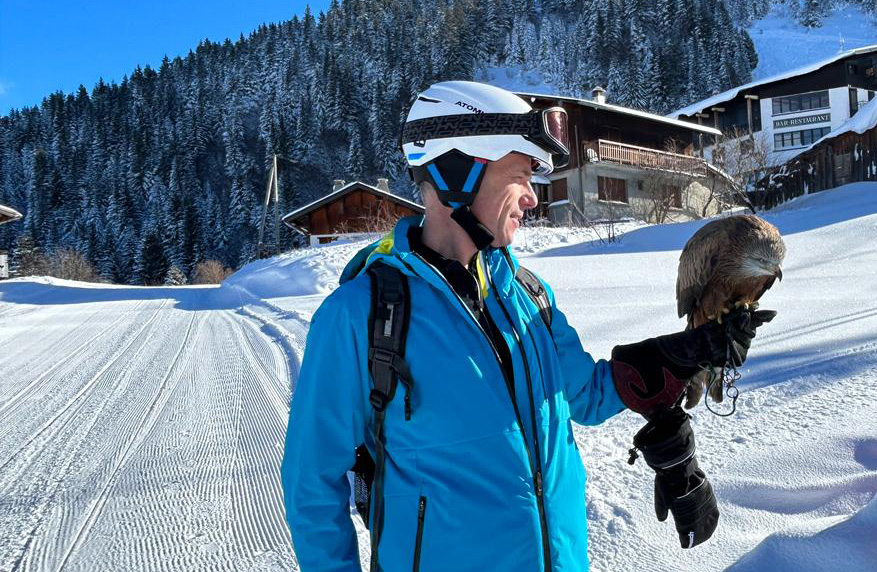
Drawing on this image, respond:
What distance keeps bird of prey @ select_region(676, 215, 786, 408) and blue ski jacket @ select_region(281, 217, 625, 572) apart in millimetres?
633

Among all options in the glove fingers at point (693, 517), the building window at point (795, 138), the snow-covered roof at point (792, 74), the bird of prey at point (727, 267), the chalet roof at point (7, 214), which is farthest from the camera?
the building window at point (795, 138)

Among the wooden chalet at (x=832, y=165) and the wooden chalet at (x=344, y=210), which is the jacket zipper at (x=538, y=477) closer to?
the wooden chalet at (x=832, y=165)

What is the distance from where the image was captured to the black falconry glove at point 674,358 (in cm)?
159

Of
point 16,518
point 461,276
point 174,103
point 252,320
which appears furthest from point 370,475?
point 174,103

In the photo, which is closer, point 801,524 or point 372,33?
point 801,524

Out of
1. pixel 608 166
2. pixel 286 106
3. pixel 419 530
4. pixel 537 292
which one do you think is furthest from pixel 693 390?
pixel 286 106

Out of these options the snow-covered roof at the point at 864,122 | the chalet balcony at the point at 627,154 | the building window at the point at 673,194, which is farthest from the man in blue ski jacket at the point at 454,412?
the chalet balcony at the point at 627,154

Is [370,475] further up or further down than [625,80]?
further down

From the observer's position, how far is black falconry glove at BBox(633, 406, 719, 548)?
160 centimetres

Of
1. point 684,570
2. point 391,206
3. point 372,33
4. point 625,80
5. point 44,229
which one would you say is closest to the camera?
point 684,570

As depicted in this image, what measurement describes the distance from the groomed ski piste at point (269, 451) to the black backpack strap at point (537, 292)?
1.84 feet

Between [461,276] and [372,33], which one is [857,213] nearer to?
[461,276]

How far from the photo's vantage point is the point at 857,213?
14.2m

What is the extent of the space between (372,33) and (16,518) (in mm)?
102149
